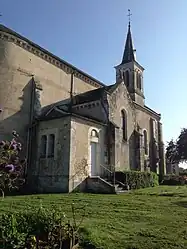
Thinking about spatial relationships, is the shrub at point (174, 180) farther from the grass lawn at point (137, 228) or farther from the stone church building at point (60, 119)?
the grass lawn at point (137, 228)

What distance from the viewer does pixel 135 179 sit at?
2081 centimetres

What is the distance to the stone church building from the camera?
60.8 feet

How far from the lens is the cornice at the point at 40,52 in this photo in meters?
20.3

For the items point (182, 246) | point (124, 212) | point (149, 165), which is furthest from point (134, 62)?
point (182, 246)

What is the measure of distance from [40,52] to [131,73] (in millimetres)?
17150

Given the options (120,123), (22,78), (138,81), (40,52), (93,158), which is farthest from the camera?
(138,81)

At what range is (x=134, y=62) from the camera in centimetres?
3694

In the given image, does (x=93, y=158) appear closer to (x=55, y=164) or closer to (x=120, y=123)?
(x=55, y=164)

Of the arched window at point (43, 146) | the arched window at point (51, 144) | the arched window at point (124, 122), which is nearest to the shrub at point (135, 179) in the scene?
the arched window at point (124, 122)

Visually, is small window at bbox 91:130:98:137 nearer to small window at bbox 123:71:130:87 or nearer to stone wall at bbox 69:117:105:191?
stone wall at bbox 69:117:105:191

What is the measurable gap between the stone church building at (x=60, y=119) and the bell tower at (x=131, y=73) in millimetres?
8605

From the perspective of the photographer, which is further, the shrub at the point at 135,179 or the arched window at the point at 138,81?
the arched window at the point at 138,81

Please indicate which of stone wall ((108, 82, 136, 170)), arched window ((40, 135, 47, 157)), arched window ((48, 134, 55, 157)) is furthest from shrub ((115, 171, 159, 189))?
arched window ((40, 135, 47, 157))

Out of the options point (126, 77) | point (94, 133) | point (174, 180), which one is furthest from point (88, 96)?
point (174, 180)
